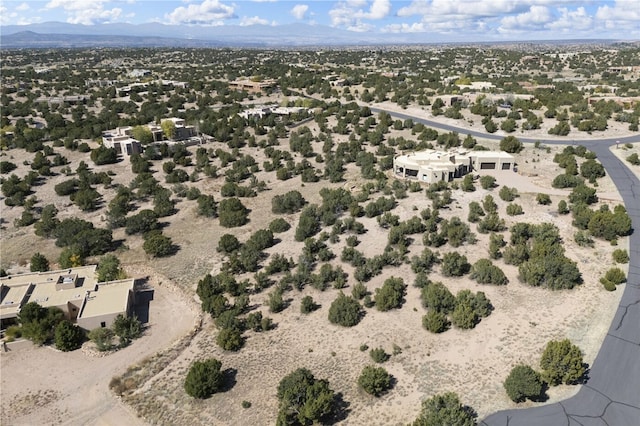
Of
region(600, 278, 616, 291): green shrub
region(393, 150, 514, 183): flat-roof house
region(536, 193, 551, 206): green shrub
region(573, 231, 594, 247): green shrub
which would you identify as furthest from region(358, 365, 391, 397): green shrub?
region(393, 150, 514, 183): flat-roof house

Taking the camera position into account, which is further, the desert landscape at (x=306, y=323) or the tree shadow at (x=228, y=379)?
the tree shadow at (x=228, y=379)

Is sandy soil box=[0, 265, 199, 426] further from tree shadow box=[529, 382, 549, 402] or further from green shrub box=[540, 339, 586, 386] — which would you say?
green shrub box=[540, 339, 586, 386]

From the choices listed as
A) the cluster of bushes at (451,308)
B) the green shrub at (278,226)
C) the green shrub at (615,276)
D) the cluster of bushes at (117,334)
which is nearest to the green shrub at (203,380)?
the cluster of bushes at (117,334)

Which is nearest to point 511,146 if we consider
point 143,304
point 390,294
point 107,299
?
point 390,294

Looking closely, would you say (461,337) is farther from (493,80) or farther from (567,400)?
(493,80)

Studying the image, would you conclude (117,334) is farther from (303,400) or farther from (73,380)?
(303,400)

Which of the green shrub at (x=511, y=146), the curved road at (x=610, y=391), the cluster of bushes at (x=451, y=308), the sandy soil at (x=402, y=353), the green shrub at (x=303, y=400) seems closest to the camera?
the green shrub at (x=303, y=400)

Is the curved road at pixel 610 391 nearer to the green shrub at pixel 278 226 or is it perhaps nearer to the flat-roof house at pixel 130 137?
the green shrub at pixel 278 226
